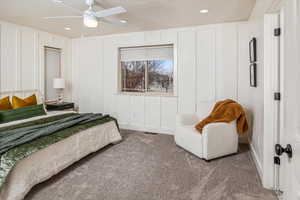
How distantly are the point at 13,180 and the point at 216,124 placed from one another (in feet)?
8.78

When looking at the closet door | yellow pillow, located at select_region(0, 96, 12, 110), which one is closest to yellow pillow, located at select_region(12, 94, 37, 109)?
yellow pillow, located at select_region(0, 96, 12, 110)

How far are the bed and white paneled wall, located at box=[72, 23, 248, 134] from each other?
4.31 feet

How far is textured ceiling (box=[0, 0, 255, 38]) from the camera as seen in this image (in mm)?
2943

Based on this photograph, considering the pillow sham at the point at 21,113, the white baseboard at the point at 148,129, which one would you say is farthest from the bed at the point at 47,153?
the white baseboard at the point at 148,129

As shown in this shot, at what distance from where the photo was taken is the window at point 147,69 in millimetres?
4613

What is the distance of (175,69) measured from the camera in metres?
4.37

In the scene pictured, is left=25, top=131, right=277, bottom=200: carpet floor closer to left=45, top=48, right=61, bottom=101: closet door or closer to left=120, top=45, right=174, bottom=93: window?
left=120, top=45, right=174, bottom=93: window

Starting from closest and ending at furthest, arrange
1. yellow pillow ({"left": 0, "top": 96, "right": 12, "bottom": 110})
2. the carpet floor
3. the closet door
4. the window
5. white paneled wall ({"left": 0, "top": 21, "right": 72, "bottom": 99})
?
the carpet floor
yellow pillow ({"left": 0, "top": 96, "right": 12, "bottom": 110})
white paneled wall ({"left": 0, "top": 21, "right": 72, "bottom": 99})
the window
the closet door

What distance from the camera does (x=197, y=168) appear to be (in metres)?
2.69

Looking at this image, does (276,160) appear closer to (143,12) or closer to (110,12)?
(110,12)

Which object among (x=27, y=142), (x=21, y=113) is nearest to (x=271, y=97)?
(x=27, y=142)

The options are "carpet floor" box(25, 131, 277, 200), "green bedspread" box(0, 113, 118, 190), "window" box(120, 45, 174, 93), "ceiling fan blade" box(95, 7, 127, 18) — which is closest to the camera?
"green bedspread" box(0, 113, 118, 190)

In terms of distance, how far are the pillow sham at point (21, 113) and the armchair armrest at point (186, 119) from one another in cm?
265

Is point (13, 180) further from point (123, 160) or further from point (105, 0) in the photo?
point (105, 0)
